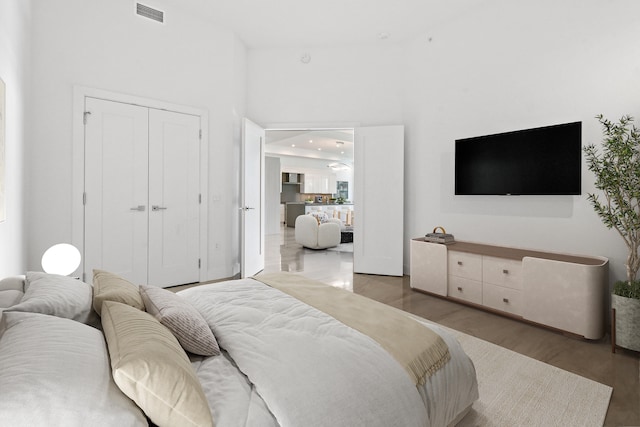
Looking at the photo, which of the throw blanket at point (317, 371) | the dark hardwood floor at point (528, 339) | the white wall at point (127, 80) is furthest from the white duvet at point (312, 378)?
the white wall at point (127, 80)

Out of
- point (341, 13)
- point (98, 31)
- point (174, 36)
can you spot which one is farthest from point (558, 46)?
point (98, 31)

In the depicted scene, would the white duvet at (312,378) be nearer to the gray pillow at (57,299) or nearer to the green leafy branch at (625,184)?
the gray pillow at (57,299)

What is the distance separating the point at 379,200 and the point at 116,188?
10.6 feet

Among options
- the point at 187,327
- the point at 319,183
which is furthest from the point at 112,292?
the point at 319,183

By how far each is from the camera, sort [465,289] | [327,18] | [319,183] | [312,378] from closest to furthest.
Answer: [312,378]
[465,289]
[327,18]
[319,183]

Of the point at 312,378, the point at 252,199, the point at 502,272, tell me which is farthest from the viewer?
the point at 252,199

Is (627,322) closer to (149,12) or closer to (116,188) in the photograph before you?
(116,188)

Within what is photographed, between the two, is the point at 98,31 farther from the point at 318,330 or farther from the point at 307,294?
the point at 318,330

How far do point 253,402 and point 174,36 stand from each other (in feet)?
13.8

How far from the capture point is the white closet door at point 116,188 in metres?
3.41

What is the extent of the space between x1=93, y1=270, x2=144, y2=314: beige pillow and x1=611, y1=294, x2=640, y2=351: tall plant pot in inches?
122

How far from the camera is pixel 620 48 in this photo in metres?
2.75

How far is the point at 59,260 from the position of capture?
2.15 m

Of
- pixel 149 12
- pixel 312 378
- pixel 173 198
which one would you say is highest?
pixel 149 12
